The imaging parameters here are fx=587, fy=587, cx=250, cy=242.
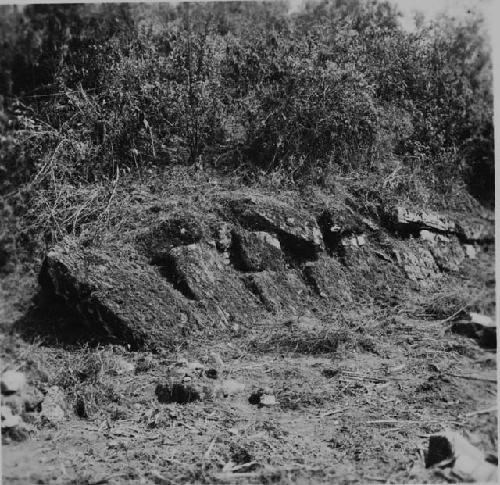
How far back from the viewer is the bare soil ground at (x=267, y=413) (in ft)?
10.9

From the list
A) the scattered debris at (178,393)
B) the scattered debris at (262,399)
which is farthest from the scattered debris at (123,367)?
the scattered debris at (262,399)

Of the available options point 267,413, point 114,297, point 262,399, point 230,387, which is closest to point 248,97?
point 114,297

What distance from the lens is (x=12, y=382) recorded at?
365 centimetres

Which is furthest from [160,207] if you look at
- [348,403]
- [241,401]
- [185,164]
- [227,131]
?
[348,403]

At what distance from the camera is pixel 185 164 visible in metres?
5.57

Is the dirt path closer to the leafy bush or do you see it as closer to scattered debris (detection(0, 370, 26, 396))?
scattered debris (detection(0, 370, 26, 396))

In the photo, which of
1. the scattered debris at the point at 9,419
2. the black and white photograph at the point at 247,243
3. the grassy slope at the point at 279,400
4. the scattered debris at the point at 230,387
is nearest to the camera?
the grassy slope at the point at 279,400

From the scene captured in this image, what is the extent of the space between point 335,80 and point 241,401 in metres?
3.45

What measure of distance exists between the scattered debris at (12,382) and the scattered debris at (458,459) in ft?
8.20

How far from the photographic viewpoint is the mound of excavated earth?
14.3ft

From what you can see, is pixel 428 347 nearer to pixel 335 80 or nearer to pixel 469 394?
pixel 469 394

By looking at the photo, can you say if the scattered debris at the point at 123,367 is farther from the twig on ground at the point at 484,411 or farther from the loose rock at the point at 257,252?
the twig on ground at the point at 484,411

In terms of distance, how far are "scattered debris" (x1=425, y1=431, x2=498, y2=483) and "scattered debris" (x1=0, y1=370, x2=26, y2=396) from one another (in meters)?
2.50

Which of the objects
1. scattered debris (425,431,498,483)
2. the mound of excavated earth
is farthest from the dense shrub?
scattered debris (425,431,498,483)
